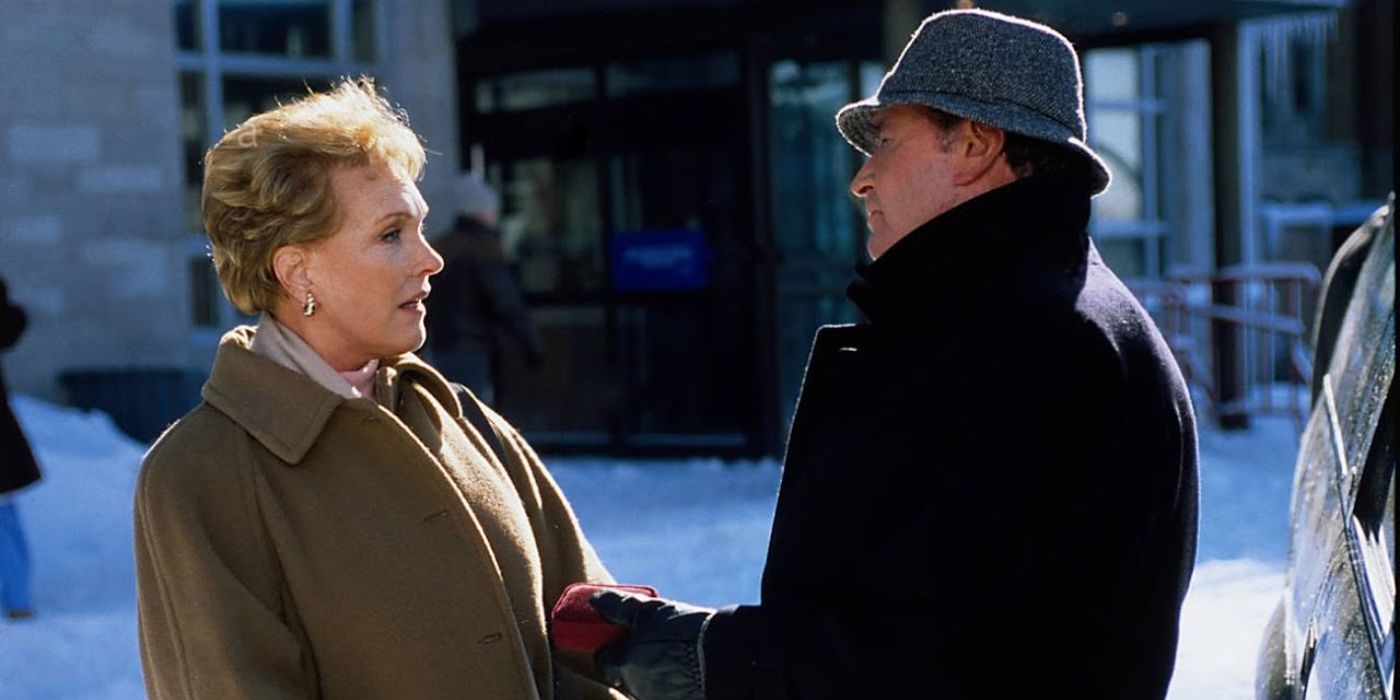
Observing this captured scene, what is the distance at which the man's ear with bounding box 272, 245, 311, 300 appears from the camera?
2607mm

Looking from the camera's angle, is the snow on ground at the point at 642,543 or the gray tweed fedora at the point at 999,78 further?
the snow on ground at the point at 642,543

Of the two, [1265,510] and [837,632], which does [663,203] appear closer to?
[1265,510]

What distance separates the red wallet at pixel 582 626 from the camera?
7.95 feet

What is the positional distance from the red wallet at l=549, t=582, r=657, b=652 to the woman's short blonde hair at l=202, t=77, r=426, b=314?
64cm

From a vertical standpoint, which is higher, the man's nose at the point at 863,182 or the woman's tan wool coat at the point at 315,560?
the man's nose at the point at 863,182

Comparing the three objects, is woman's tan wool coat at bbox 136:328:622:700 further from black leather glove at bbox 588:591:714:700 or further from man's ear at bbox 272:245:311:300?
black leather glove at bbox 588:591:714:700

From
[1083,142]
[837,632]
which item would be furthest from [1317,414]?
[837,632]

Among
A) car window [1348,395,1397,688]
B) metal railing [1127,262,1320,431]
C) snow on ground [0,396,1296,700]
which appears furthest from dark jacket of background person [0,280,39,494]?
metal railing [1127,262,1320,431]

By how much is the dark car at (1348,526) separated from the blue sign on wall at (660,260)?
20.7 feet

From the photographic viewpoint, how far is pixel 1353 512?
2.96 m

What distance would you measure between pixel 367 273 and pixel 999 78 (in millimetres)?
974

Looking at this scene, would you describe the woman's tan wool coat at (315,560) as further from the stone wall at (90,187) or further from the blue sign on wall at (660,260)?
the blue sign on wall at (660,260)

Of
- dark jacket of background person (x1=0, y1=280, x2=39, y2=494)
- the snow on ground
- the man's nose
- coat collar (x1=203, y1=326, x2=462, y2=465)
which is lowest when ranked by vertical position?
the snow on ground

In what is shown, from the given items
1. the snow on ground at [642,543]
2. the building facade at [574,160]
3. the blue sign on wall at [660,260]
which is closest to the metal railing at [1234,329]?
the building facade at [574,160]
